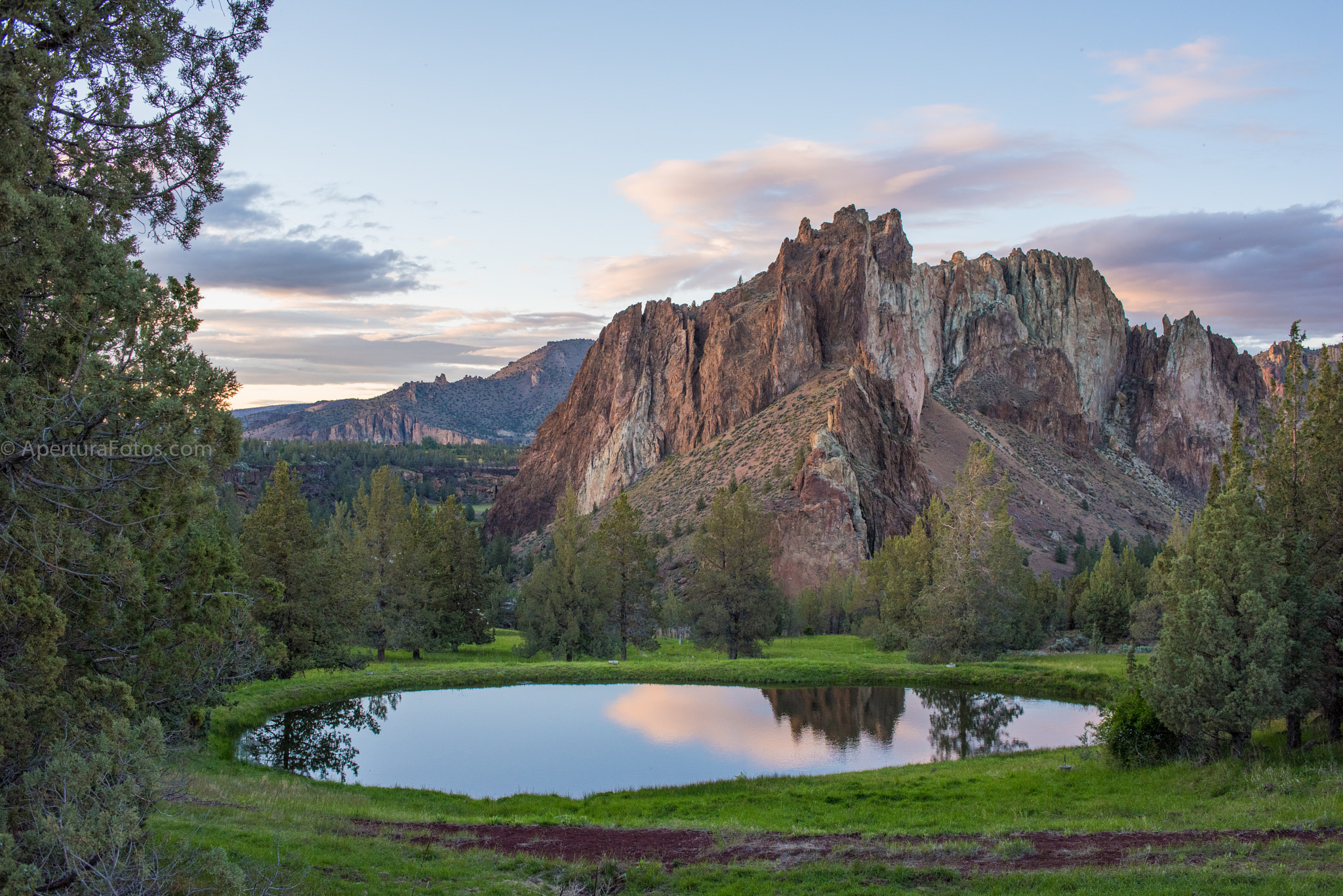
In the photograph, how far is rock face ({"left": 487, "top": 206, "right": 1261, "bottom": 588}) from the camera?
317 feet

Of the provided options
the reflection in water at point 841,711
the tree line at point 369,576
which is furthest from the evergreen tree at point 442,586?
the reflection in water at point 841,711

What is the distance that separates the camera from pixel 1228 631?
654 inches

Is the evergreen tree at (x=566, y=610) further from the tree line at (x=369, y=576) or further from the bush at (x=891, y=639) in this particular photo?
the bush at (x=891, y=639)

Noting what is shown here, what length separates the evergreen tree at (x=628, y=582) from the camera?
48062 mm

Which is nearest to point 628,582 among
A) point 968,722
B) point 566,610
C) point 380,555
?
point 566,610

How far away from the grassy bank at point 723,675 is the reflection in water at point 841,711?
1.43 meters

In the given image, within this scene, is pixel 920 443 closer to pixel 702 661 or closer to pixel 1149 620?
pixel 1149 620

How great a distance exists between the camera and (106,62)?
862 cm

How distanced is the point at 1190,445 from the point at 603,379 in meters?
127

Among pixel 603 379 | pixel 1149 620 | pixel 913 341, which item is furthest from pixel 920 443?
pixel 1149 620

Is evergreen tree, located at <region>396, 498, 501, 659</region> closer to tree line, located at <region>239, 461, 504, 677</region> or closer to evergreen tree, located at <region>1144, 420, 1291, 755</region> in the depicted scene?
tree line, located at <region>239, 461, 504, 677</region>

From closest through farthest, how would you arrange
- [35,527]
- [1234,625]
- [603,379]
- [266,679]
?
1. [35,527]
2. [1234,625]
3. [266,679]
4. [603,379]

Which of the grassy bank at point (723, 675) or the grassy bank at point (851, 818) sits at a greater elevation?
the grassy bank at point (851, 818)

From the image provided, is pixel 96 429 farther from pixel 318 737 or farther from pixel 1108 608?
pixel 1108 608
